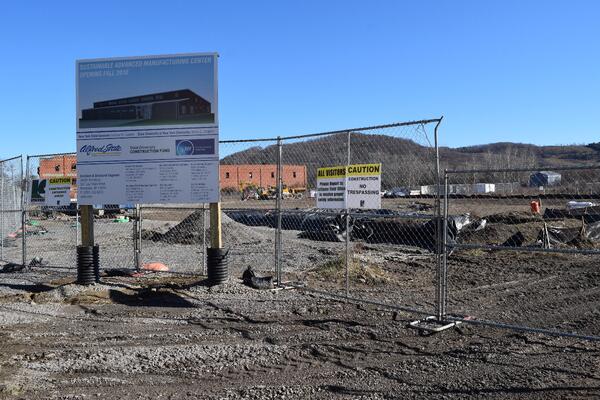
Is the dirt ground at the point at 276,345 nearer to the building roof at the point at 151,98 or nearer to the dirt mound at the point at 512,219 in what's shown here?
the building roof at the point at 151,98

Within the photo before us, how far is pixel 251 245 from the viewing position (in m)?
18.9

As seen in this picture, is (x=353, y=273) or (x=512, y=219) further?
(x=512, y=219)

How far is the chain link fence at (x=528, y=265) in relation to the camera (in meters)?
8.27

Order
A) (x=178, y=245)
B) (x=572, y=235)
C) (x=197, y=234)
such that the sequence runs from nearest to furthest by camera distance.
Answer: (x=572, y=235) < (x=178, y=245) < (x=197, y=234)

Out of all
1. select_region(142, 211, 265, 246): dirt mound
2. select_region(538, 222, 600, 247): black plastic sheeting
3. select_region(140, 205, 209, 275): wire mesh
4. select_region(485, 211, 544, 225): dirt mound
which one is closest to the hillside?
select_region(140, 205, 209, 275): wire mesh

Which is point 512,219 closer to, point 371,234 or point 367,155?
point 371,234

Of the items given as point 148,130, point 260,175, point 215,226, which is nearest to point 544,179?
point 215,226

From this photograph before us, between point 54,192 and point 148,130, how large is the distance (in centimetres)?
438

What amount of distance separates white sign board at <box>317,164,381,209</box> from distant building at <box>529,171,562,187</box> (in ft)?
9.06

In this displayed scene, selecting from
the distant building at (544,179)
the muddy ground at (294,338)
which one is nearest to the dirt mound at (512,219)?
the muddy ground at (294,338)

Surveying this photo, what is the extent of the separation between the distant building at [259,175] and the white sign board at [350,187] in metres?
1.13

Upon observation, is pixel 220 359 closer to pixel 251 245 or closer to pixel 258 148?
pixel 258 148

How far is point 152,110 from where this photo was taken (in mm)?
10430

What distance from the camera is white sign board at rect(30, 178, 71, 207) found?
13445 millimetres
